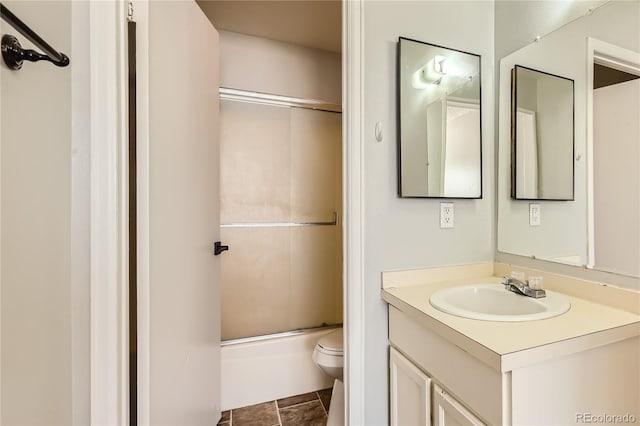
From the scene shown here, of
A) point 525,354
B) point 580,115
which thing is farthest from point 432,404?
point 580,115

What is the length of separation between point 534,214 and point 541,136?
35 centimetres

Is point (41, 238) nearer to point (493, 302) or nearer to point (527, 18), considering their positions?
point (493, 302)

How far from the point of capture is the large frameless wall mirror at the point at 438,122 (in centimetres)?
117

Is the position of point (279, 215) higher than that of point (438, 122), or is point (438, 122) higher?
point (438, 122)

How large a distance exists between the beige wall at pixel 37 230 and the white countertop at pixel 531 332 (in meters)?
1.04

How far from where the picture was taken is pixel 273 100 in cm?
204

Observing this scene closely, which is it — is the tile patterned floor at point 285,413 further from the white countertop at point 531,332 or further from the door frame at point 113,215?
the white countertop at point 531,332

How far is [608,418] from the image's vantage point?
79 centimetres

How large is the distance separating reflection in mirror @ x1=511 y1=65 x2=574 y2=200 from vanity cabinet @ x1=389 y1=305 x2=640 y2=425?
0.64 metres

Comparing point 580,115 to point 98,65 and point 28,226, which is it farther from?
point 28,226

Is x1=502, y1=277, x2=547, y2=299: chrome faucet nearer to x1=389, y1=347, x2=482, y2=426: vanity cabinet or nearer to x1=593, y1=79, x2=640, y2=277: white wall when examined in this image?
x1=593, y1=79, x2=640, y2=277: white wall

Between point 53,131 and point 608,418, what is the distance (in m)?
1.72

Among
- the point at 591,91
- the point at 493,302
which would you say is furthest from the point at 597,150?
the point at 493,302

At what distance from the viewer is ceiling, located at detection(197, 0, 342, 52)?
1615 millimetres
